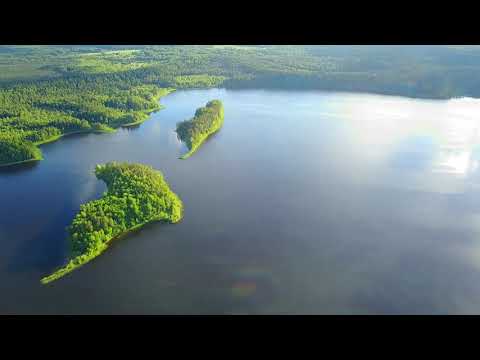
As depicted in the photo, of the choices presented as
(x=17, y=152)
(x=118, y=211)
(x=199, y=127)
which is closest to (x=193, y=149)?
(x=199, y=127)

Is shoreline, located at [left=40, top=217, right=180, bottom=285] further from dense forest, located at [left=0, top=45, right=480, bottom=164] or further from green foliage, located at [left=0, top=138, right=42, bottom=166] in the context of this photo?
dense forest, located at [left=0, top=45, right=480, bottom=164]

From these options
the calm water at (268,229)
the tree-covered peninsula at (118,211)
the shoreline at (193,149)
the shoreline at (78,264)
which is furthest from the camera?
the shoreline at (193,149)

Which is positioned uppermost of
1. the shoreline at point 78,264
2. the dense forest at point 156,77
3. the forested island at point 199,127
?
the dense forest at point 156,77

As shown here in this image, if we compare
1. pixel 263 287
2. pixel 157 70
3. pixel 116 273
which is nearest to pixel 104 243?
pixel 116 273

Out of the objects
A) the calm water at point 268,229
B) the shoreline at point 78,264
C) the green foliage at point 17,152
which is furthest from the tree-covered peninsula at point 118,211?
the green foliage at point 17,152

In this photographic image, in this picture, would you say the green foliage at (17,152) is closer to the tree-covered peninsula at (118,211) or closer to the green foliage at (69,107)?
the green foliage at (69,107)

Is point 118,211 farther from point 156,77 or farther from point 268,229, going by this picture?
point 156,77

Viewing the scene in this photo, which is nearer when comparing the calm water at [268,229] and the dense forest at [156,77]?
the calm water at [268,229]
